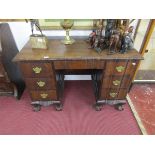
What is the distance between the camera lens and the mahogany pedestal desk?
129cm

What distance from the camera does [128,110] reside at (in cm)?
178

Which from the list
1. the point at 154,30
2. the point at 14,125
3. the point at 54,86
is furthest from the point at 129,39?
the point at 14,125

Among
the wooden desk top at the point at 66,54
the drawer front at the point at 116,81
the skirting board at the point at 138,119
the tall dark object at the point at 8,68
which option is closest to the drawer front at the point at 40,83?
the wooden desk top at the point at 66,54

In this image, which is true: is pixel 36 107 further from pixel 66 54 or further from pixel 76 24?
pixel 76 24

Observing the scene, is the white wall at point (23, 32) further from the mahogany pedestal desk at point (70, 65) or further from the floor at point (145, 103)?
the floor at point (145, 103)

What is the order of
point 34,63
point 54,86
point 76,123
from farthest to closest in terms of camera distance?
point 76,123, point 54,86, point 34,63

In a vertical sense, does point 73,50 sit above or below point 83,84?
above

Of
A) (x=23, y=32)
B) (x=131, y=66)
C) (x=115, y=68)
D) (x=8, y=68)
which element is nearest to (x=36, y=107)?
(x=8, y=68)

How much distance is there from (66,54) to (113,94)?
0.69 metres

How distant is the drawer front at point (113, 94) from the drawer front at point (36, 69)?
0.62 metres

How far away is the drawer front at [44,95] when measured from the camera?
155 centimetres
